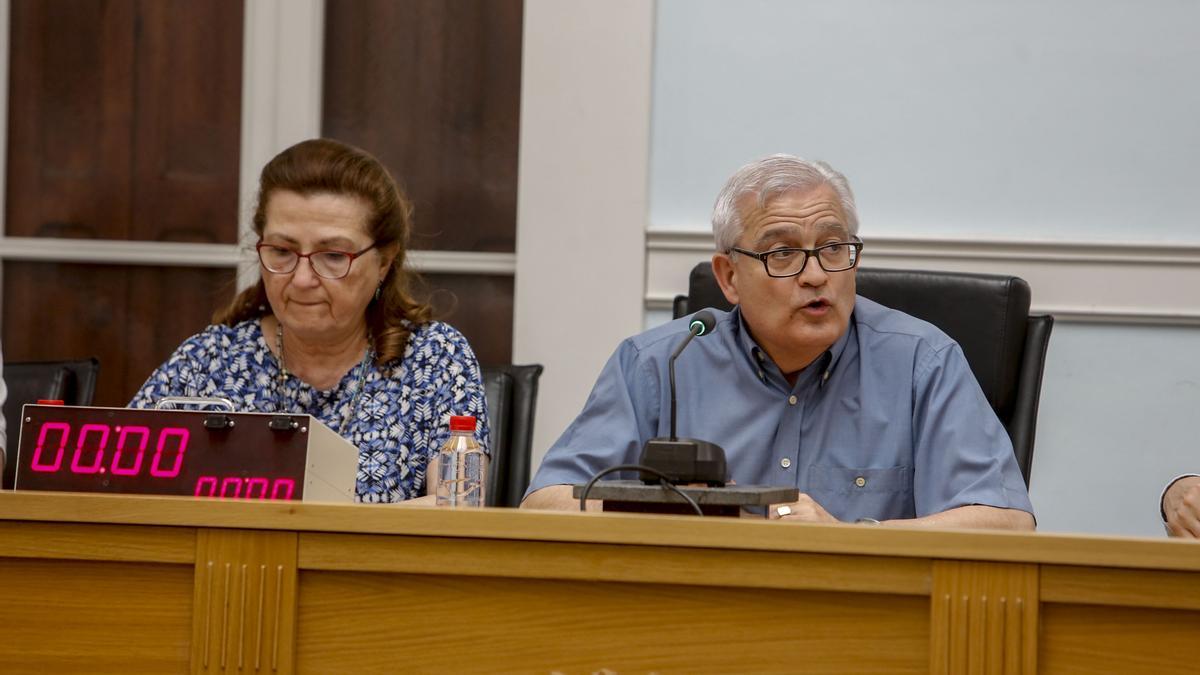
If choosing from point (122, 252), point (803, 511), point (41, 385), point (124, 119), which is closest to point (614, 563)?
point (803, 511)

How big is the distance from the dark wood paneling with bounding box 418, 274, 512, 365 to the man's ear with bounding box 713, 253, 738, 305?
94 centimetres

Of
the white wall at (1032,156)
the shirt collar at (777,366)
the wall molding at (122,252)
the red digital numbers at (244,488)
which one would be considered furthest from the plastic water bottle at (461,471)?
the wall molding at (122,252)

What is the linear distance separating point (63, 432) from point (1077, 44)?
2.03m

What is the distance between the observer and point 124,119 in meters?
2.95

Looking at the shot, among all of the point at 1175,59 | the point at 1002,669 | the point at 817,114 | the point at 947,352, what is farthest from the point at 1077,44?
the point at 1002,669

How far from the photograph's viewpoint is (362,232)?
7.00 ft

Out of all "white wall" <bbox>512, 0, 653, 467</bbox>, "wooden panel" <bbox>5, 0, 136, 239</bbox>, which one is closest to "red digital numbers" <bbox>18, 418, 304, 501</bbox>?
"white wall" <bbox>512, 0, 653, 467</bbox>

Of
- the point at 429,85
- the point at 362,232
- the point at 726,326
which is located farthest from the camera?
the point at 429,85

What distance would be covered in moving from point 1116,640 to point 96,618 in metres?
0.98

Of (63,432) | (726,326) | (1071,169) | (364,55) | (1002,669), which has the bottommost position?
(1002,669)

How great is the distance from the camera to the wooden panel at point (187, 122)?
9.61 feet

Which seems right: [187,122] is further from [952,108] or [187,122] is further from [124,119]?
[952,108]

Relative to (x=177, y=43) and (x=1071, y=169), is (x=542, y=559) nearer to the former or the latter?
(x=1071, y=169)

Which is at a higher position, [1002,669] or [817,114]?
[817,114]
